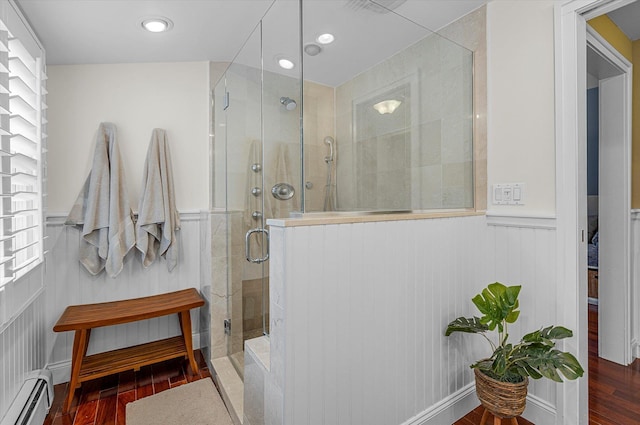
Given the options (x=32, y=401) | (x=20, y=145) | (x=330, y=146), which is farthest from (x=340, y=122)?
(x=32, y=401)

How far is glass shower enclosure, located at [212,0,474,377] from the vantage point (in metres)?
1.43

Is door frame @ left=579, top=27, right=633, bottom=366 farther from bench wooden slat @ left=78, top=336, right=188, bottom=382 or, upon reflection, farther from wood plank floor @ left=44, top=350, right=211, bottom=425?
bench wooden slat @ left=78, top=336, right=188, bottom=382

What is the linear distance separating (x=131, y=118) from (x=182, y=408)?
1.92 meters

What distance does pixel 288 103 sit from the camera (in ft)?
4.77

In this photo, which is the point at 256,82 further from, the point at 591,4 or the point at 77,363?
the point at 77,363

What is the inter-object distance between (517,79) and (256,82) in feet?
4.48

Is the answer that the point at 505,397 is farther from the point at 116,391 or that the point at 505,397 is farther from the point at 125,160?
the point at 125,160

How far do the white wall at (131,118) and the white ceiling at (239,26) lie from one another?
169mm

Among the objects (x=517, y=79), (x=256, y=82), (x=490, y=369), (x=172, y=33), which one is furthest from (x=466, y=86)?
(x=172, y=33)

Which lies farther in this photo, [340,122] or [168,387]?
[168,387]

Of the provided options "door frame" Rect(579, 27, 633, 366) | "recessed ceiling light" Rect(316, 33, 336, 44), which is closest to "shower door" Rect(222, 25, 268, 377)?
"recessed ceiling light" Rect(316, 33, 336, 44)

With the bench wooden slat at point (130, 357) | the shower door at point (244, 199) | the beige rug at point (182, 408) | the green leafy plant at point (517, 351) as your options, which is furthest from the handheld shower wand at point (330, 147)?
the bench wooden slat at point (130, 357)

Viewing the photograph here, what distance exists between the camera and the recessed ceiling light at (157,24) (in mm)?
1794

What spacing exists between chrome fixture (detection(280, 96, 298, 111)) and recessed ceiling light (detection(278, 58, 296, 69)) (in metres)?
0.13
